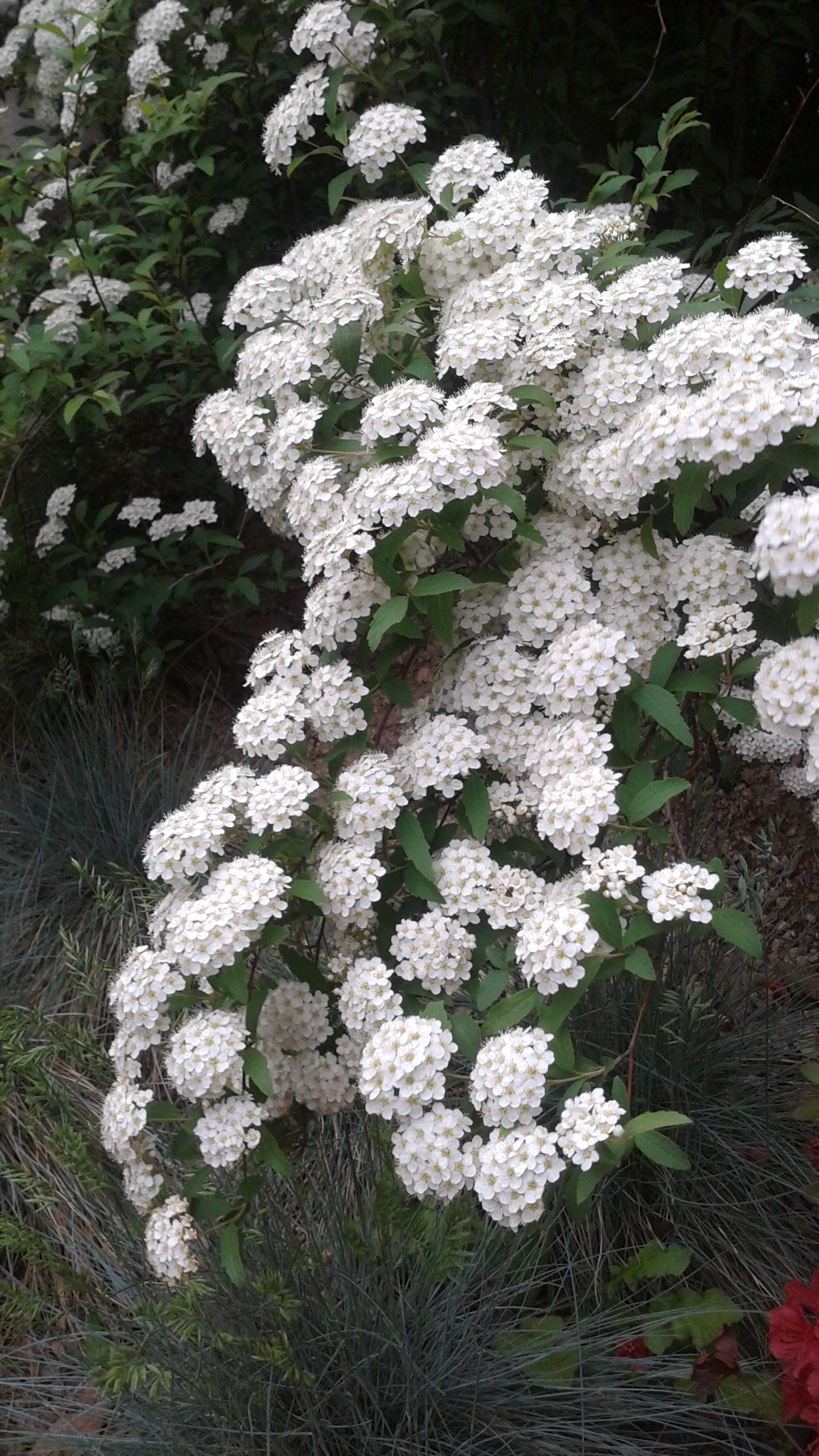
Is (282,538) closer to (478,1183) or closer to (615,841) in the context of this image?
(615,841)

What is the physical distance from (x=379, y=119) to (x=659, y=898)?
161 cm

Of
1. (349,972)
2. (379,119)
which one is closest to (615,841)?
(349,972)

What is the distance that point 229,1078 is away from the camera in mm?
1694

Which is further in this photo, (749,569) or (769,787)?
(769,787)

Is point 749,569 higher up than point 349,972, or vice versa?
point 749,569

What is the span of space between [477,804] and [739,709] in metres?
0.40

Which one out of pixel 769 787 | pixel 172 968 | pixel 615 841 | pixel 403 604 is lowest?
pixel 769 787

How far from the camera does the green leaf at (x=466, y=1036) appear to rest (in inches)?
65.9

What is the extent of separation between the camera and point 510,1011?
5.43 feet

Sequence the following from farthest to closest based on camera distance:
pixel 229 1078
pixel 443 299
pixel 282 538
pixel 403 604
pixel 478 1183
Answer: pixel 282 538 < pixel 443 299 < pixel 403 604 < pixel 229 1078 < pixel 478 1183

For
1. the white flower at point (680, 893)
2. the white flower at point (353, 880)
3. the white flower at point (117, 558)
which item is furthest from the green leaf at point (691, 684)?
the white flower at point (117, 558)

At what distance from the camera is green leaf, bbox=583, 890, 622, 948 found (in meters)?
1.58

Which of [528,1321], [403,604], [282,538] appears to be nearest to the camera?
[403,604]

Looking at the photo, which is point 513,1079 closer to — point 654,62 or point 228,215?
point 654,62
